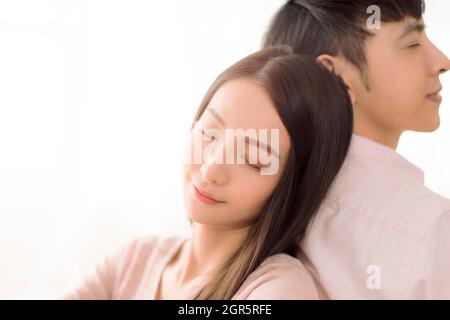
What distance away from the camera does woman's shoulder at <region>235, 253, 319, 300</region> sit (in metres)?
1.01

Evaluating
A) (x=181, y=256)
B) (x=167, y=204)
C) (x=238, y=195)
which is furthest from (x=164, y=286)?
(x=167, y=204)

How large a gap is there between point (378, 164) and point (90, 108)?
0.95m

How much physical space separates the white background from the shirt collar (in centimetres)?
67

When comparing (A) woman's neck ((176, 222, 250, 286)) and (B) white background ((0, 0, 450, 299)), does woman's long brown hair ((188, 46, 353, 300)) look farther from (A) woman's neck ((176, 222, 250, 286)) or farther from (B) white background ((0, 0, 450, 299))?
(B) white background ((0, 0, 450, 299))

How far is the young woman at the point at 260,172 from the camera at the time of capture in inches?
43.1

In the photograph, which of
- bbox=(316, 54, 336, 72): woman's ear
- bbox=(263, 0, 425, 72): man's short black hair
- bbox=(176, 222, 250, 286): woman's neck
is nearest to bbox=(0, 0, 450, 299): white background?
bbox=(263, 0, 425, 72): man's short black hair

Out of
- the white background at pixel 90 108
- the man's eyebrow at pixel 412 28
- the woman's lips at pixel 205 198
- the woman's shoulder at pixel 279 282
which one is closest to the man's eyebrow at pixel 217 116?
the woman's lips at pixel 205 198

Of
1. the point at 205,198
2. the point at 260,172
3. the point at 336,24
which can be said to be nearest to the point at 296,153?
the point at 260,172

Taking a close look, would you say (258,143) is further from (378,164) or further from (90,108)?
(90,108)

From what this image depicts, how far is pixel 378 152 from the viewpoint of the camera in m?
1.22

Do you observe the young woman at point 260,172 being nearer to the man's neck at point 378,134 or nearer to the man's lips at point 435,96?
the man's neck at point 378,134

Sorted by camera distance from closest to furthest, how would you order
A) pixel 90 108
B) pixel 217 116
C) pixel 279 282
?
pixel 279 282, pixel 217 116, pixel 90 108

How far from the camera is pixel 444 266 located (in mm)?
1064

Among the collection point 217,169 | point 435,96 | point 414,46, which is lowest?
point 217,169
